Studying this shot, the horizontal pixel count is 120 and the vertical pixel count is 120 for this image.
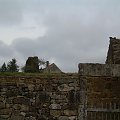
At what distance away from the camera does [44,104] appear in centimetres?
905

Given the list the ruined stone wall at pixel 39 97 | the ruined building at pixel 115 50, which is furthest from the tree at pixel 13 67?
the ruined stone wall at pixel 39 97

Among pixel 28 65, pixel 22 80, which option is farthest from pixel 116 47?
pixel 22 80

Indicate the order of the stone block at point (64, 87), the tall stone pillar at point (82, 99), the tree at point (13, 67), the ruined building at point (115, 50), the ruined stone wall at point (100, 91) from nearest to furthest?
the ruined stone wall at point (100, 91) → the tall stone pillar at point (82, 99) → the stone block at point (64, 87) → the ruined building at point (115, 50) → the tree at point (13, 67)

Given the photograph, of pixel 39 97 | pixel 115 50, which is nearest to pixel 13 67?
pixel 115 50

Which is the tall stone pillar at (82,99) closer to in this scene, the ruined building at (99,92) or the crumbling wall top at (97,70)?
the ruined building at (99,92)

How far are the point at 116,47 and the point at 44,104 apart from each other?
8.23m

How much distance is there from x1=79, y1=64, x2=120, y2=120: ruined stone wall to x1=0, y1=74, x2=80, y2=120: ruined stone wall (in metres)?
0.26

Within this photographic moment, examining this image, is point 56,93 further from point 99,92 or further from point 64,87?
Result: point 99,92

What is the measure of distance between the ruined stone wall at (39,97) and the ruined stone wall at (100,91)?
0.26 metres

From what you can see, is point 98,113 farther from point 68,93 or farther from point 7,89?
point 7,89

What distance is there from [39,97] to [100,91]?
1.77 meters

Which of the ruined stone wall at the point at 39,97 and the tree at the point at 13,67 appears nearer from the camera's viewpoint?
the ruined stone wall at the point at 39,97

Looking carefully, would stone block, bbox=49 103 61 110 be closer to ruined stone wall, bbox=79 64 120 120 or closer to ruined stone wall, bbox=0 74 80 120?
ruined stone wall, bbox=0 74 80 120

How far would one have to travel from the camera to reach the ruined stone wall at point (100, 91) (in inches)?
343
